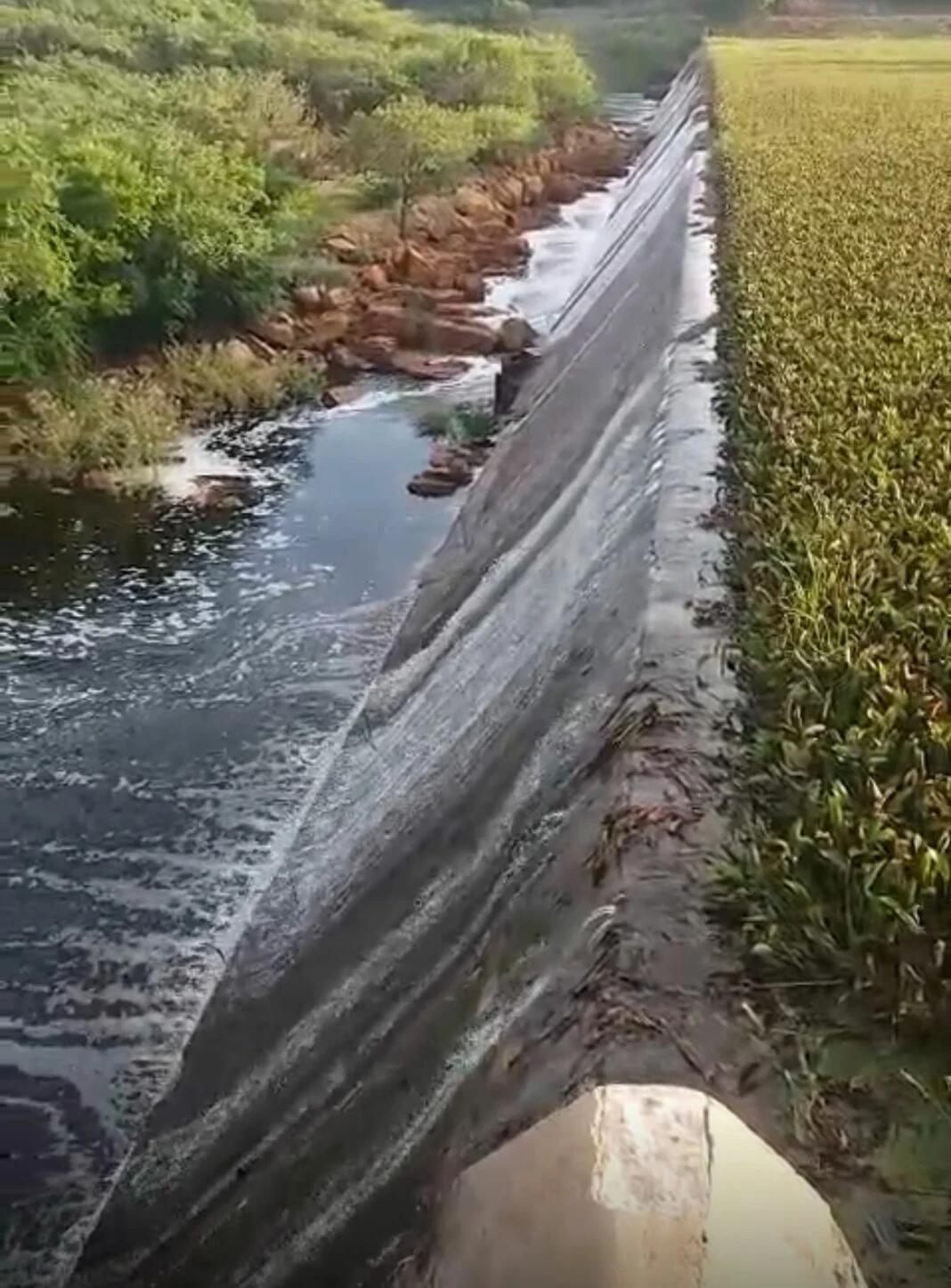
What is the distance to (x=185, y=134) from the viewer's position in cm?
2422

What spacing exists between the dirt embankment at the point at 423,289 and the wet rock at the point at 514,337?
0.01m

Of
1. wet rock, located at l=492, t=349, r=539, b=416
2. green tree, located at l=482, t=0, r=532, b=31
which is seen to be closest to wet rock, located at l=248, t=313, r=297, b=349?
wet rock, located at l=492, t=349, r=539, b=416

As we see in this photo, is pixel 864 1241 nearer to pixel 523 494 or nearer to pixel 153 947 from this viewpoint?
pixel 153 947

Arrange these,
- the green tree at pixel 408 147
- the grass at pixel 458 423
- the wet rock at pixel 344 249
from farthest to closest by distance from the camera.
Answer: the green tree at pixel 408 147
the wet rock at pixel 344 249
the grass at pixel 458 423

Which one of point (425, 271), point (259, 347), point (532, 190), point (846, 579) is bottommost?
point (532, 190)

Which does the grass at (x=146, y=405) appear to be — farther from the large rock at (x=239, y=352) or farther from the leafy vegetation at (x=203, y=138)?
the leafy vegetation at (x=203, y=138)

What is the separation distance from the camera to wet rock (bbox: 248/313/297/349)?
20.4 meters

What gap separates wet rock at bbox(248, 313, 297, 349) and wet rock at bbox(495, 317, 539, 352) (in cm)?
264

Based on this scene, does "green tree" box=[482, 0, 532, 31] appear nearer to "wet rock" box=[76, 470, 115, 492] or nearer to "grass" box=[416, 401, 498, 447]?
"grass" box=[416, 401, 498, 447]

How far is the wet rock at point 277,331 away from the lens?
20359 mm

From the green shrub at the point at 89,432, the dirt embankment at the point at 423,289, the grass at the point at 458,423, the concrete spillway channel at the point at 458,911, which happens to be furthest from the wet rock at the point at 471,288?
the concrete spillway channel at the point at 458,911

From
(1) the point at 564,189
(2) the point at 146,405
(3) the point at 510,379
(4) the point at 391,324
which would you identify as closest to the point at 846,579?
(2) the point at 146,405

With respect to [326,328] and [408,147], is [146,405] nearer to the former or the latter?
[326,328]

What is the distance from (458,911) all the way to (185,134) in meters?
20.0
